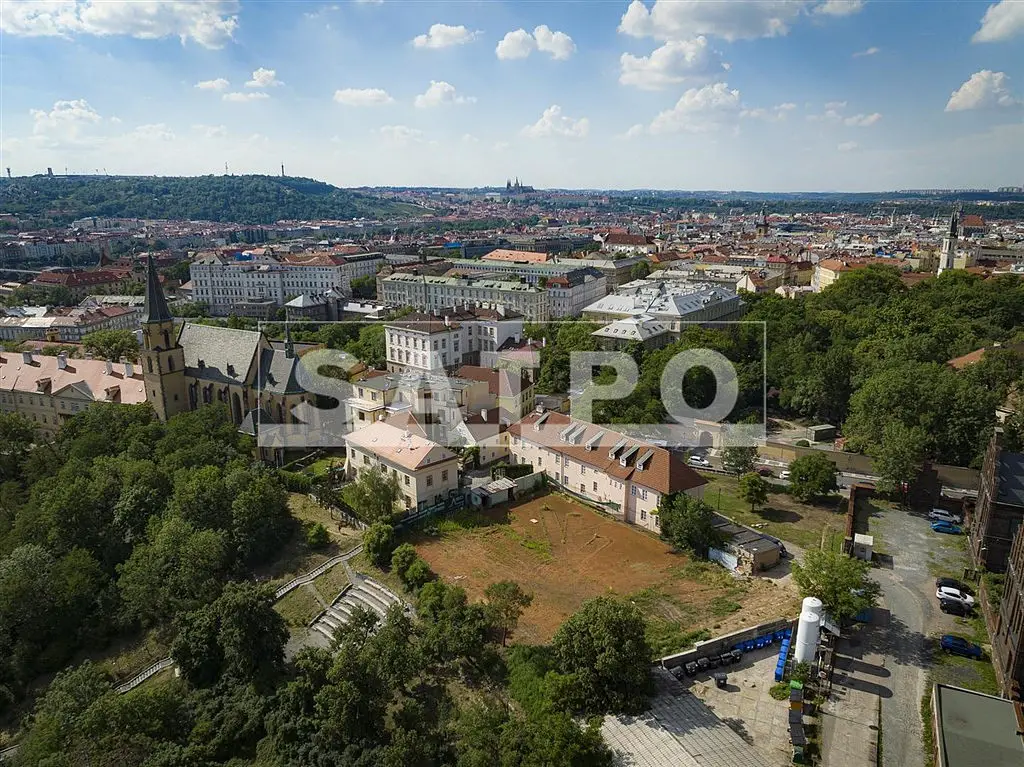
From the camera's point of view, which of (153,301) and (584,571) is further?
(153,301)

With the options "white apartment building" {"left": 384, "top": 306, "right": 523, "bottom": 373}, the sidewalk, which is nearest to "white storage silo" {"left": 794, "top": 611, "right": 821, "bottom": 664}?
the sidewalk

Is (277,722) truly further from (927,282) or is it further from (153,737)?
(927,282)

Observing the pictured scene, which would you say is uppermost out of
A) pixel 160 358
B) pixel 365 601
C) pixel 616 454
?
pixel 160 358

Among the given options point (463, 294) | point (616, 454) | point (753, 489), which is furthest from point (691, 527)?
point (463, 294)

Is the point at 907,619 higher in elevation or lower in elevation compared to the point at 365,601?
higher

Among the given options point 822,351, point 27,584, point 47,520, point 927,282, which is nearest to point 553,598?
point 27,584

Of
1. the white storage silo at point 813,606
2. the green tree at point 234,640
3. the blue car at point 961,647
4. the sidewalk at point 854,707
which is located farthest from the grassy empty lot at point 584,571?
the green tree at point 234,640

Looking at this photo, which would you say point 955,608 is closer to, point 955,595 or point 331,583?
point 955,595
